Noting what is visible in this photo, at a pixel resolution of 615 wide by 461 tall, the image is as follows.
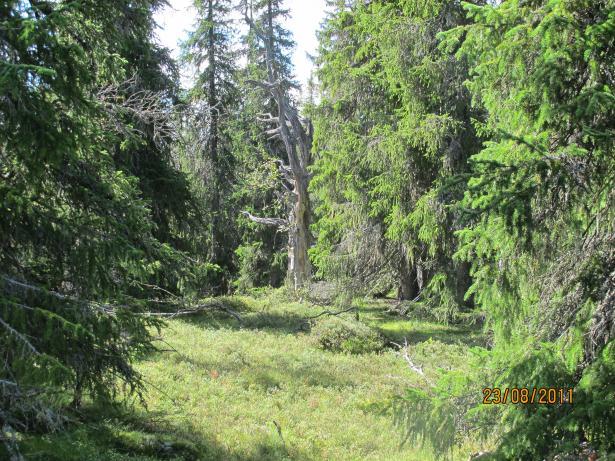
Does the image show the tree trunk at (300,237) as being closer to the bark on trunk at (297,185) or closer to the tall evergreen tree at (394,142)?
the bark on trunk at (297,185)

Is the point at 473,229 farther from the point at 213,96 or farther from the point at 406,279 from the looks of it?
the point at 213,96

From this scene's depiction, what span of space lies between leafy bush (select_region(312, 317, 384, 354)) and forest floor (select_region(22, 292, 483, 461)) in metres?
0.29

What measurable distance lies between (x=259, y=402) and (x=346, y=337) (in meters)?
5.17

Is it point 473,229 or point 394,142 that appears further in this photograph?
point 394,142

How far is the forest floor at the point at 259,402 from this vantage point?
22.8 ft

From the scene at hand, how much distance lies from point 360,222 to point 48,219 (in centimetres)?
1286

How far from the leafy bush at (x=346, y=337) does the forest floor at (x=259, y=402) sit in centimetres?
29

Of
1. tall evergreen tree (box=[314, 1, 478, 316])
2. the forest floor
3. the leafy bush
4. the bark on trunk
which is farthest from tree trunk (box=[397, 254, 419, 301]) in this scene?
the bark on trunk

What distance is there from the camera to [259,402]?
32.1 ft

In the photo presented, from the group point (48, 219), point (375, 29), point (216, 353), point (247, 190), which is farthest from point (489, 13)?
point (247, 190)

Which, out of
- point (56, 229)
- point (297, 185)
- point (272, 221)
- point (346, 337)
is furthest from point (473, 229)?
point (272, 221)

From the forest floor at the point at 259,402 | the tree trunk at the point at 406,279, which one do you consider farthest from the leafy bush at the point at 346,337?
the tree trunk at the point at 406,279

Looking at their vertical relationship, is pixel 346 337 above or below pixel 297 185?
below
